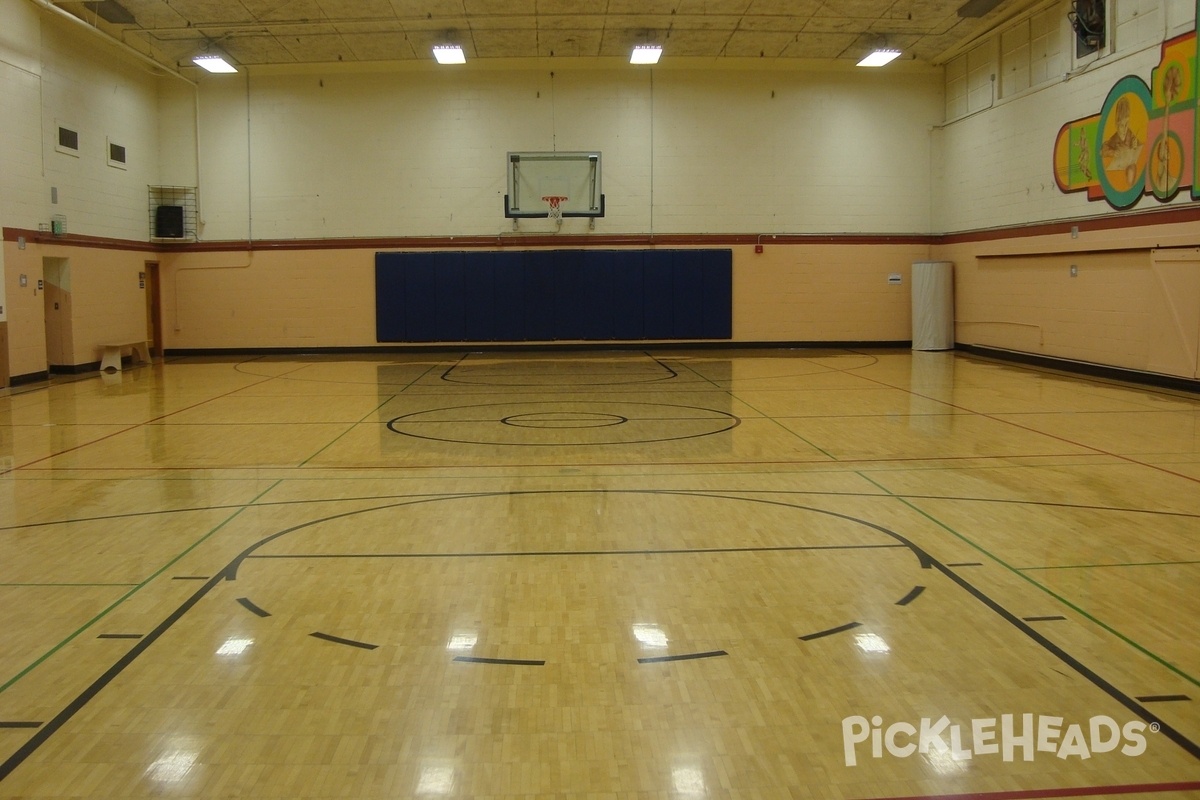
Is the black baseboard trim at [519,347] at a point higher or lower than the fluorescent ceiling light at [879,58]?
lower

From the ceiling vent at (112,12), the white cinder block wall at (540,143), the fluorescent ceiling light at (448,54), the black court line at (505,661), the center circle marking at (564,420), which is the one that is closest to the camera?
the black court line at (505,661)

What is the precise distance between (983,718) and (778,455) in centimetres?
465

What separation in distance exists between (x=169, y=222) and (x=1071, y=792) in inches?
741

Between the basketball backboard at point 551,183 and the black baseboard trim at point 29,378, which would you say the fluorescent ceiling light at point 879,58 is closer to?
the basketball backboard at point 551,183

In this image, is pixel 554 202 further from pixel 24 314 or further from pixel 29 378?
pixel 29 378

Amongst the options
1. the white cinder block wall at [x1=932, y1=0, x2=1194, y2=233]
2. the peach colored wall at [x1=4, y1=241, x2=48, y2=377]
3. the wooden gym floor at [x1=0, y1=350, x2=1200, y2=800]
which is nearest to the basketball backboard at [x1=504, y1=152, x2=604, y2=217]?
the white cinder block wall at [x1=932, y1=0, x2=1194, y2=233]

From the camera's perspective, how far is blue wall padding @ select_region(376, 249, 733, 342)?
18.7 m

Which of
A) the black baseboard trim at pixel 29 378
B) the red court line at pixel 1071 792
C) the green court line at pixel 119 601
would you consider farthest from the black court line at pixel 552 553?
the black baseboard trim at pixel 29 378

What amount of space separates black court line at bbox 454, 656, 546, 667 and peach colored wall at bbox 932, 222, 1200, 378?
11.2 m

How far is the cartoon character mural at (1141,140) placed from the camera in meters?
11.5

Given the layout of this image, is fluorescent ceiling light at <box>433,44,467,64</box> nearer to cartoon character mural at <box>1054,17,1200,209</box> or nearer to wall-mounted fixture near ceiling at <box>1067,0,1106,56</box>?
wall-mounted fixture near ceiling at <box>1067,0,1106,56</box>

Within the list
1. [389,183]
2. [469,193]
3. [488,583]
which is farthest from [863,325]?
[488,583]

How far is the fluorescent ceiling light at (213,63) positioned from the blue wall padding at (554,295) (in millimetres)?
4233

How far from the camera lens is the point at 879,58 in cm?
1716
